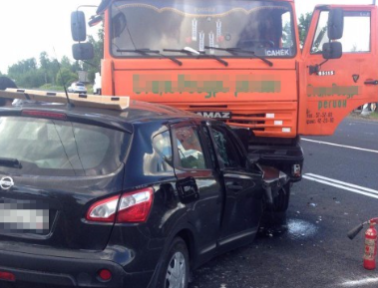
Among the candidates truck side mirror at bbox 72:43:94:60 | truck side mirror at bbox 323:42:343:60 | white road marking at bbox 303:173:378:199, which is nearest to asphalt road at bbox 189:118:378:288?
white road marking at bbox 303:173:378:199

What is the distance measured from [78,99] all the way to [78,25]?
12.7 feet

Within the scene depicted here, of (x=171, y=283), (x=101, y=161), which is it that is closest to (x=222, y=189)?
(x=171, y=283)

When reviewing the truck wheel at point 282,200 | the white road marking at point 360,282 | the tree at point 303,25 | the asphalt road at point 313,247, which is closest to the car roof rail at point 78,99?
the asphalt road at point 313,247

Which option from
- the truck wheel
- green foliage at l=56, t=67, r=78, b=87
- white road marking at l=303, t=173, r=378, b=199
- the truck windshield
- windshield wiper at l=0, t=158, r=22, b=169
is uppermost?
the truck windshield

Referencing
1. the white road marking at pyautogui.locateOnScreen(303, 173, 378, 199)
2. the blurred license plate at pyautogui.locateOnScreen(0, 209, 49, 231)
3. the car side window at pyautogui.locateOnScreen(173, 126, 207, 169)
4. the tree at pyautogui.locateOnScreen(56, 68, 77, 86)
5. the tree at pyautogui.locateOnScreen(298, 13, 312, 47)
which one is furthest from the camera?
the white road marking at pyautogui.locateOnScreen(303, 173, 378, 199)

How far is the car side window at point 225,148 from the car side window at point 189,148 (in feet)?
1.39

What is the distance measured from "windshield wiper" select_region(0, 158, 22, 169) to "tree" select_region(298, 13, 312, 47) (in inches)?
212

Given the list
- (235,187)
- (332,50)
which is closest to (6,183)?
(235,187)

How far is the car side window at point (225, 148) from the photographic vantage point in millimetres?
6009

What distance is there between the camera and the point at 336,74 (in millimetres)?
8984

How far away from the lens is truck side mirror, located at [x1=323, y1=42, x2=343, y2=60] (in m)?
8.56

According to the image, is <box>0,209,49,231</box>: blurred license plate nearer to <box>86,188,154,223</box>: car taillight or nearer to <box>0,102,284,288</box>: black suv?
<box>0,102,284,288</box>: black suv

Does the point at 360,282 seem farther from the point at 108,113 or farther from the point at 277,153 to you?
the point at 108,113

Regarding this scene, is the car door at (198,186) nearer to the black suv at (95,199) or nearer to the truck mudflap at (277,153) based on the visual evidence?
the black suv at (95,199)
